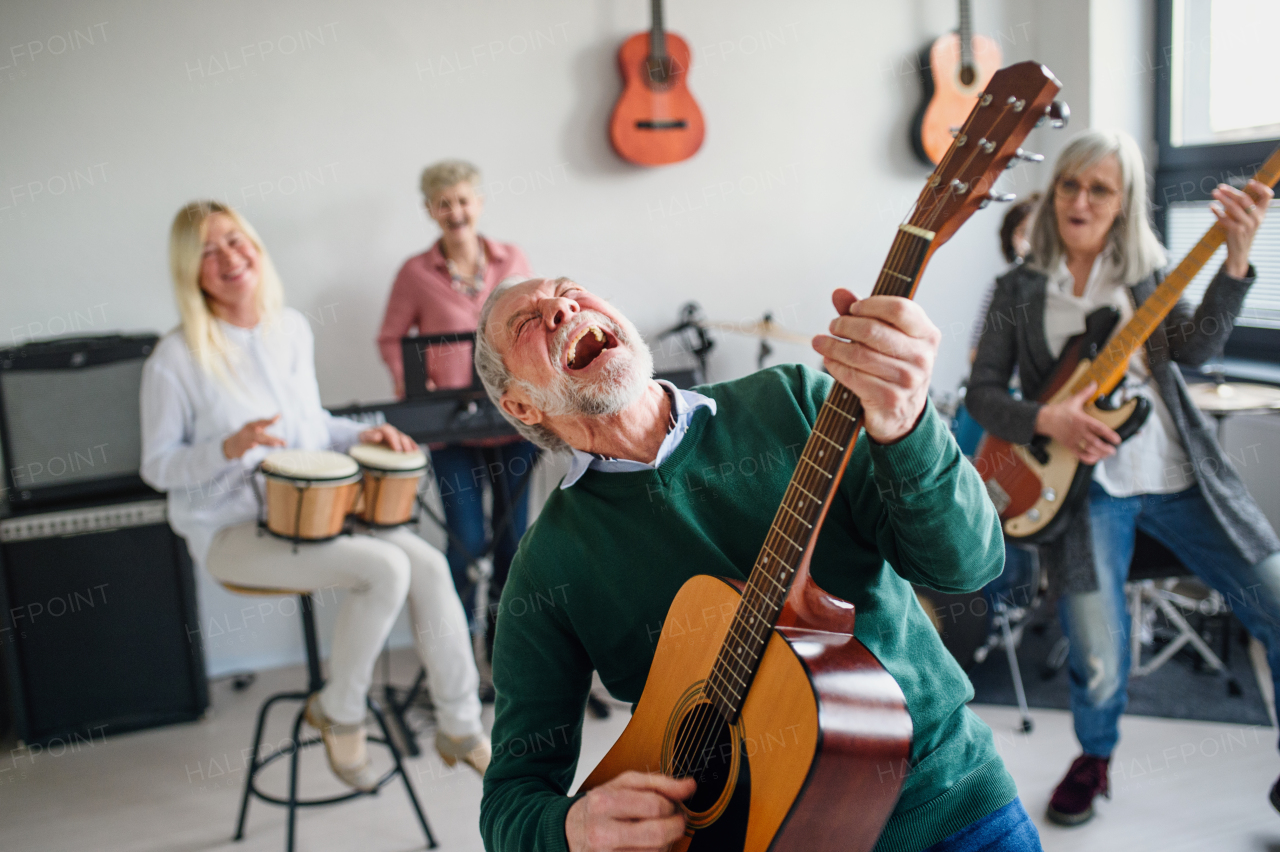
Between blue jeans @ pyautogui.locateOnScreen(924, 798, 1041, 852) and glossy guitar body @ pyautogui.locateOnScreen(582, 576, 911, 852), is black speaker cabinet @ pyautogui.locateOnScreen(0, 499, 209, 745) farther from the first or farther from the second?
blue jeans @ pyautogui.locateOnScreen(924, 798, 1041, 852)

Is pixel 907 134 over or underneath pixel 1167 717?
over

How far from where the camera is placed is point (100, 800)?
264cm

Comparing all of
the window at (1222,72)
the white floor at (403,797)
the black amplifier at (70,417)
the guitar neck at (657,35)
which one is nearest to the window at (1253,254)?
the window at (1222,72)

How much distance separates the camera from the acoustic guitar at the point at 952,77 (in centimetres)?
382

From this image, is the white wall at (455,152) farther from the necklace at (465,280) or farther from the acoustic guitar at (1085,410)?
the acoustic guitar at (1085,410)

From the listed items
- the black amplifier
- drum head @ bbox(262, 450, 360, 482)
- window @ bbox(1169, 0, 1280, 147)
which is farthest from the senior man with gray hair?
window @ bbox(1169, 0, 1280, 147)

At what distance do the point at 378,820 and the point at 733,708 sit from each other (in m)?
1.87

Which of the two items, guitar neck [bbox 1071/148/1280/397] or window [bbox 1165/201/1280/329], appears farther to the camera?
window [bbox 1165/201/1280/329]

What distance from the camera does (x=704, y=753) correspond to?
1008 millimetres

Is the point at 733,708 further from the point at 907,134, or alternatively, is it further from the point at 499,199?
the point at 907,134

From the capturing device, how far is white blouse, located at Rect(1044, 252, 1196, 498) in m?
2.08

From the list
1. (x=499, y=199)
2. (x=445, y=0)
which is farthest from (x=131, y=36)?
(x=499, y=199)

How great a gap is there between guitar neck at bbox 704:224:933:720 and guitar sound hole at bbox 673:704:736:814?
2cm

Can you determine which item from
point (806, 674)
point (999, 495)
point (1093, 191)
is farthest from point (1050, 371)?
point (806, 674)
